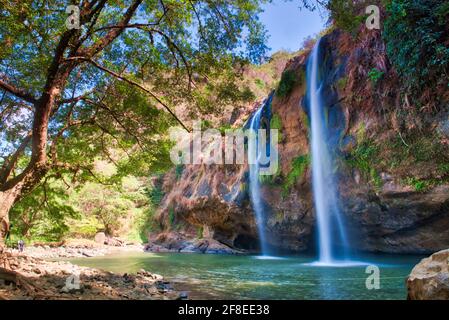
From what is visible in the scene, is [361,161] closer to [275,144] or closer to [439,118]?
[439,118]

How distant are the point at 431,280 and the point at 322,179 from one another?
38.7 feet

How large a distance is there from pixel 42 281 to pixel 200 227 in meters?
19.9

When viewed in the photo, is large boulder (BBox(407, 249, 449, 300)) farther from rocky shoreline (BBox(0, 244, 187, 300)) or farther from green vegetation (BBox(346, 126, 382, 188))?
green vegetation (BBox(346, 126, 382, 188))

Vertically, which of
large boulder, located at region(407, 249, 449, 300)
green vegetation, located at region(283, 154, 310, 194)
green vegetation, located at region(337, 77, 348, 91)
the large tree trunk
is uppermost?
green vegetation, located at region(337, 77, 348, 91)

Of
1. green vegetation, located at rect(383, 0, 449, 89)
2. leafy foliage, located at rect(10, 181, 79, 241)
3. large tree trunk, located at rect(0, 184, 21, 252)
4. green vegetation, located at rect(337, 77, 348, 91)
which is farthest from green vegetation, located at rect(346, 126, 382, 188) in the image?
large tree trunk, located at rect(0, 184, 21, 252)

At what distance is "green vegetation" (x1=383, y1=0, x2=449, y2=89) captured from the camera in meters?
10.6

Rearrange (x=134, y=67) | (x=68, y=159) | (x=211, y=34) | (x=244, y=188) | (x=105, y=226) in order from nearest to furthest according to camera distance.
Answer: (x=211, y=34) → (x=134, y=67) → (x=68, y=159) → (x=244, y=188) → (x=105, y=226)

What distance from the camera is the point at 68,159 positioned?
1079cm

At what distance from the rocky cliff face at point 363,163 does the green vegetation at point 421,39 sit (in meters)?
1.00

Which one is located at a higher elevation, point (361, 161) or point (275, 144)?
point (275, 144)

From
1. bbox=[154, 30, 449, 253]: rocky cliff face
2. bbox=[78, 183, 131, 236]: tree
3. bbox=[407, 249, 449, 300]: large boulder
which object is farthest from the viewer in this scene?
bbox=[78, 183, 131, 236]: tree

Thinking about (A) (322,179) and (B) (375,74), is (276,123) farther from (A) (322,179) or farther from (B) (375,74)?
(B) (375,74)

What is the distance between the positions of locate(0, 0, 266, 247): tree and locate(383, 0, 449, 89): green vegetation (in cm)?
610
